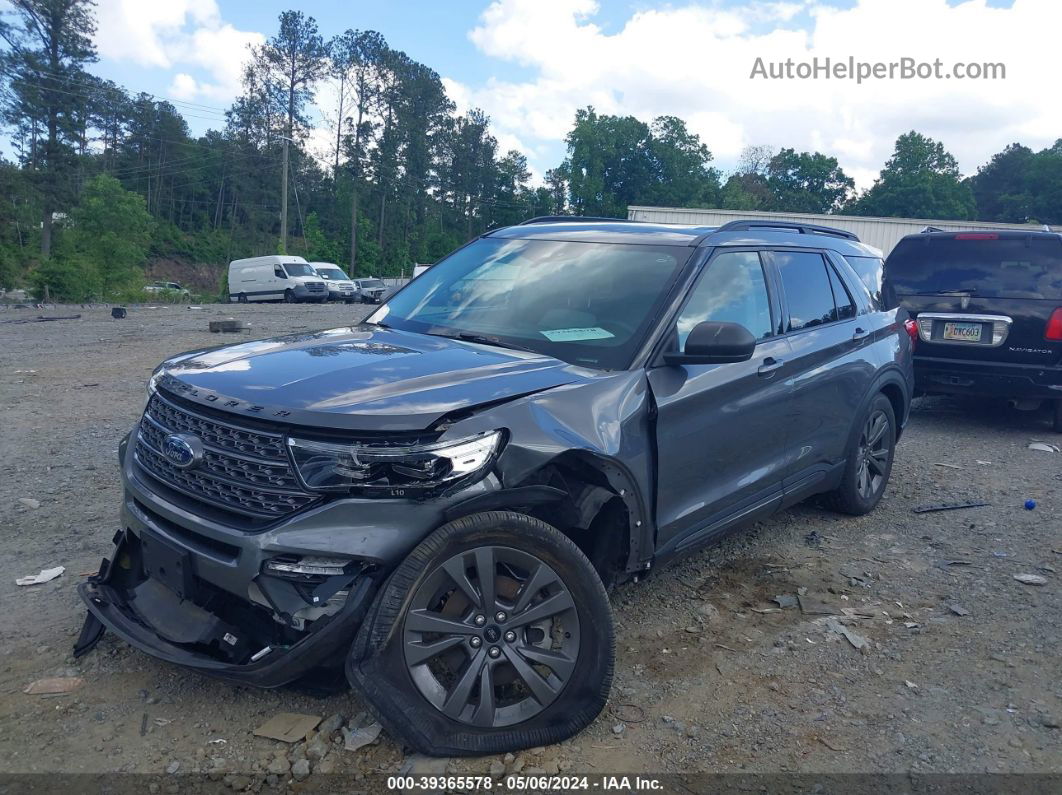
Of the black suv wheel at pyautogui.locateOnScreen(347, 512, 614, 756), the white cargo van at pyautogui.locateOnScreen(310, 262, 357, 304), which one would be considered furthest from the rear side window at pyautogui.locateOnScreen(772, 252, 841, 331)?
the white cargo van at pyautogui.locateOnScreen(310, 262, 357, 304)

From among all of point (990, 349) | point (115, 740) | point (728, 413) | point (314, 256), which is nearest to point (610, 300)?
point (728, 413)

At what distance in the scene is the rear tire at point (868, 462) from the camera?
218 inches

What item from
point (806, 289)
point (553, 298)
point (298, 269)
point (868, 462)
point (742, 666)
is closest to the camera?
point (742, 666)

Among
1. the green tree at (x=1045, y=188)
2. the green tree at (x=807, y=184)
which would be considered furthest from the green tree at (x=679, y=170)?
the green tree at (x=1045, y=188)

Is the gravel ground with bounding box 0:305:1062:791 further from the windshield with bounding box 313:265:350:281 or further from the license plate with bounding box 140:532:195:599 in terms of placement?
the windshield with bounding box 313:265:350:281

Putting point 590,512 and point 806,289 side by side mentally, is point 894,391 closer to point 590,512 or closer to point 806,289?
point 806,289

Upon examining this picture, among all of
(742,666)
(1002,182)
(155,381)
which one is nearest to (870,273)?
(742,666)

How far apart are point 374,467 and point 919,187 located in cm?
9008

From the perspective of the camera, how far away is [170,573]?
302 centimetres

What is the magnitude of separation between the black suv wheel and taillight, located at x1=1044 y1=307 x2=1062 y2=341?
6.91 metres

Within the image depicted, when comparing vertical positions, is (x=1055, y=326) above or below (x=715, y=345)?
above

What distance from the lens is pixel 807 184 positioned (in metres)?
91.8

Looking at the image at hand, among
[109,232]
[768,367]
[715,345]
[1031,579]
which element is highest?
[109,232]

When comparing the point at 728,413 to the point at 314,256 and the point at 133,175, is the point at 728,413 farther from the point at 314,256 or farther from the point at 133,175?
the point at 133,175
